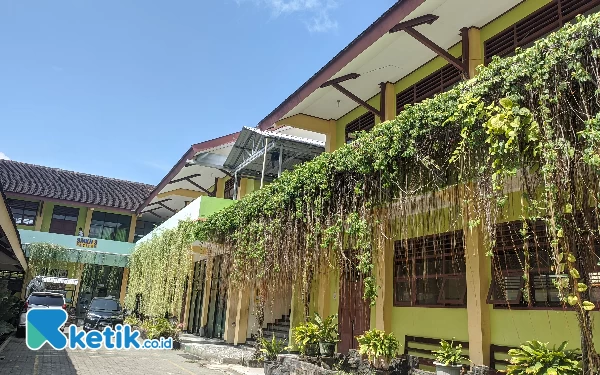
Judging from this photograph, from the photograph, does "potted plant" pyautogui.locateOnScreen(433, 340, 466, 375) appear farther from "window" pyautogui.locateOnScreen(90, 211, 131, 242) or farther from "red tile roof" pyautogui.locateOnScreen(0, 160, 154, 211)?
"window" pyautogui.locateOnScreen(90, 211, 131, 242)

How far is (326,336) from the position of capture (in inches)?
380

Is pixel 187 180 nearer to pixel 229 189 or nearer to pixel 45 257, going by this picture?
pixel 229 189

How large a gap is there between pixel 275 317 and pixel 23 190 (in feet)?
63.3

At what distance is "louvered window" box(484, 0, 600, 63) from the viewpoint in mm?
6914

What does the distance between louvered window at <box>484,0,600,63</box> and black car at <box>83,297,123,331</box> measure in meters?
16.7

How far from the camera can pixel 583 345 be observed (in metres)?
3.79

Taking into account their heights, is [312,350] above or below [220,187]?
below

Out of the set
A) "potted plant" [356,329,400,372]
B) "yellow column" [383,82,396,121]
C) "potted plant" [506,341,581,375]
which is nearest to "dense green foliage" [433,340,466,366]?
"potted plant" [356,329,400,372]

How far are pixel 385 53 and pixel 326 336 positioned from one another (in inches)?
234

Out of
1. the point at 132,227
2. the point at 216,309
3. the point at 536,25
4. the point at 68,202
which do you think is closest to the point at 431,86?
the point at 536,25

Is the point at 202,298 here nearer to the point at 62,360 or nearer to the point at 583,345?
the point at 62,360

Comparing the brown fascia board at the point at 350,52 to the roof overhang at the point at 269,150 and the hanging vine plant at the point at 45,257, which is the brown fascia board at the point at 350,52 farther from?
the hanging vine plant at the point at 45,257

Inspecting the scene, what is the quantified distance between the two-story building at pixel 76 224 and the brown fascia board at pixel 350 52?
18025 millimetres

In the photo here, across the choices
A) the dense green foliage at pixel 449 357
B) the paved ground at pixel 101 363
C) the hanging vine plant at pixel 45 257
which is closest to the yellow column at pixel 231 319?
the paved ground at pixel 101 363
